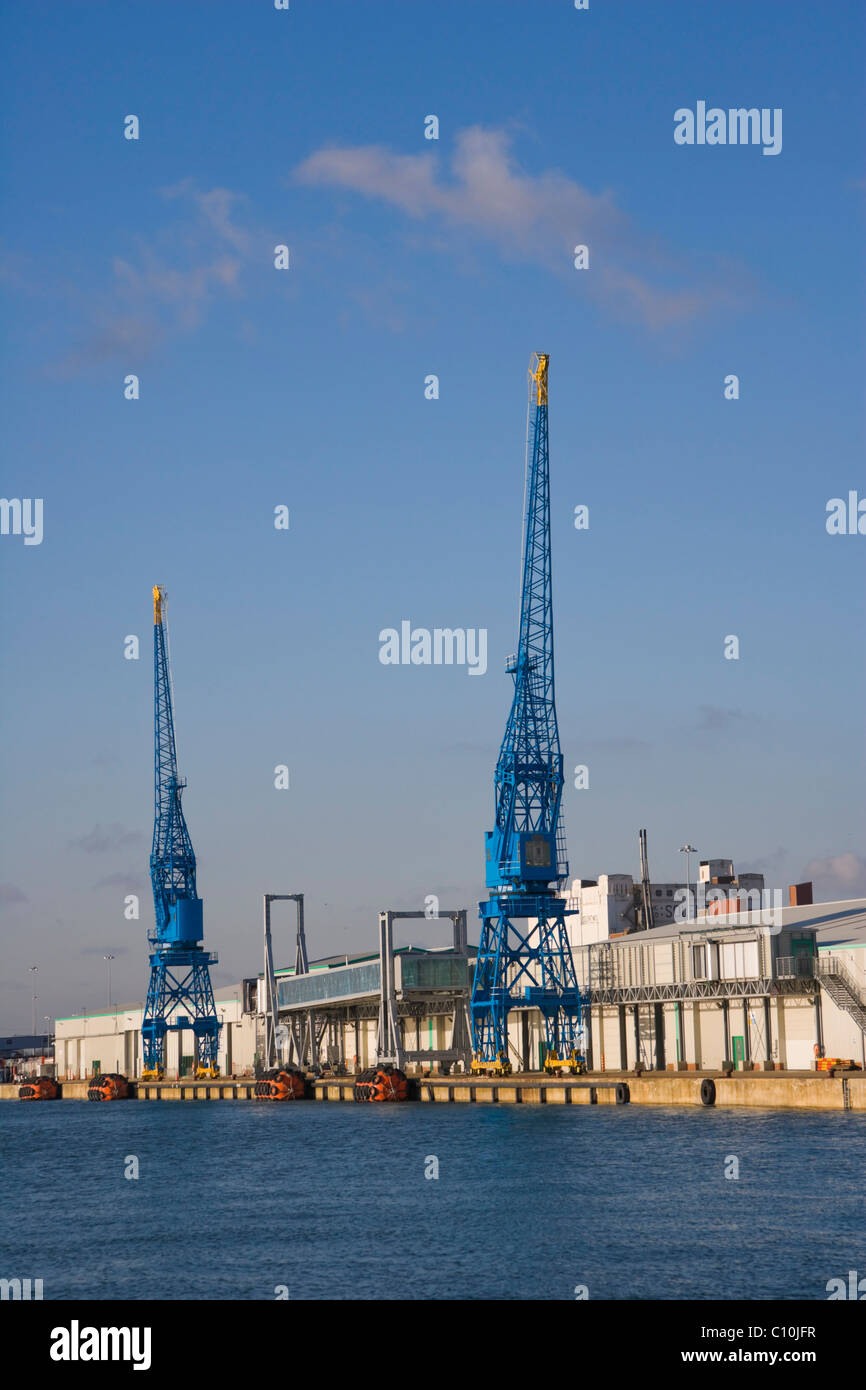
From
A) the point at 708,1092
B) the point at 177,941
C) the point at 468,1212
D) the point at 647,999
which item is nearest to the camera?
the point at 468,1212

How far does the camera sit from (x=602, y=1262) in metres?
38.4

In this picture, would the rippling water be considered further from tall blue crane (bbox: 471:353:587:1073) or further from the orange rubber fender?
the orange rubber fender

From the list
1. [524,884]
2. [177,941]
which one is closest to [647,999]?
[524,884]

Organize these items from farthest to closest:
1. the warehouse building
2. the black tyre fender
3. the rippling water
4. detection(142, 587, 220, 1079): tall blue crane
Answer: detection(142, 587, 220, 1079): tall blue crane → the warehouse building → the black tyre fender → the rippling water

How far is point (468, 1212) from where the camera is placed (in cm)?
4856

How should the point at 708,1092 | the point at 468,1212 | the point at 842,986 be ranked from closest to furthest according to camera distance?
the point at 468,1212, the point at 708,1092, the point at 842,986

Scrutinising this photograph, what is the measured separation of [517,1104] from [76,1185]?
116ft

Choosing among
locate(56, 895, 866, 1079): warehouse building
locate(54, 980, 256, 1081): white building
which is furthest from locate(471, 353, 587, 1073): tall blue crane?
locate(54, 980, 256, 1081): white building

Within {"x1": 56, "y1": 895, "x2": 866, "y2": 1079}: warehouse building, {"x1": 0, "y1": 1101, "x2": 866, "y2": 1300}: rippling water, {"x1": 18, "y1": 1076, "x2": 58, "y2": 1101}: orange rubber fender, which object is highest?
{"x1": 56, "y1": 895, "x2": 866, "y2": 1079}: warehouse building

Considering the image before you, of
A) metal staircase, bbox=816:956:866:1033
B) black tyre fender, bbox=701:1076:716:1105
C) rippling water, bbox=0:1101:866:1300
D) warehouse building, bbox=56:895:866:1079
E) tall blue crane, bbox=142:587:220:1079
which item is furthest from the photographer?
tall blue crane, bbox=142:587:220:1079

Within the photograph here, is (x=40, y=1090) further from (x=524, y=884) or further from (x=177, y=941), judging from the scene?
(x=524, y=884)

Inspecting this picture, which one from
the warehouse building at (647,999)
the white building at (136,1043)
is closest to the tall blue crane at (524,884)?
the warehouse building at (647,999)

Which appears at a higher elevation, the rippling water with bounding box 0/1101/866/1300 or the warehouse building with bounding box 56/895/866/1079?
the warehouse building with bounding box 56/895/866/1079

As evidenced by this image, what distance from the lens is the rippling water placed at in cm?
3734
